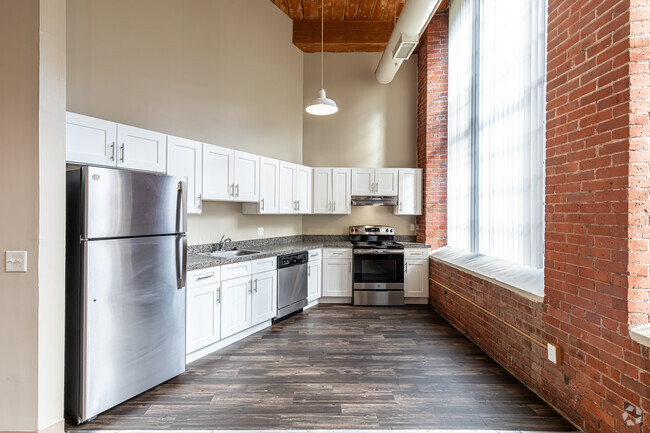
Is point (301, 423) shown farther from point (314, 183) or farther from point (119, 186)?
point (314, 183)

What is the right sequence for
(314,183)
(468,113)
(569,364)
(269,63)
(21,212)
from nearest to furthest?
(21,212)
(569,364)
(468,113)
(269,63)
(314,183)

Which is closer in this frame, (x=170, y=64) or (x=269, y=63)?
(x=170, y=64)

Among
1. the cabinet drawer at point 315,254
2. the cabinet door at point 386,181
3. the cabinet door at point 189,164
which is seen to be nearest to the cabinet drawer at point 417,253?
the cabinet door at point 386,181

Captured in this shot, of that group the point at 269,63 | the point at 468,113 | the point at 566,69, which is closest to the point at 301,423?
the point at 566,69

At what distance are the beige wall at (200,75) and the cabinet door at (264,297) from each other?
815 millimetres

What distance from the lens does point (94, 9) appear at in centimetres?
286

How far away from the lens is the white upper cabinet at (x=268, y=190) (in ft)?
13.8

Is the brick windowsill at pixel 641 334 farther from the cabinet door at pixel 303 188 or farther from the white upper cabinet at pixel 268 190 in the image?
the cabinet door at pixel 303 188

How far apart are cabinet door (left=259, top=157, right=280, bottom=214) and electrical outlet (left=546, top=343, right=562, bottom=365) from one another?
3240mm

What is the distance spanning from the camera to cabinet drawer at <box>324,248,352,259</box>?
4.96 meters

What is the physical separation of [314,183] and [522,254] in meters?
3.18

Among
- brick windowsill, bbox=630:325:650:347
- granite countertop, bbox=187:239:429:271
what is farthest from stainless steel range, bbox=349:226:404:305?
brick windowsill, bbox=630:325:650:347

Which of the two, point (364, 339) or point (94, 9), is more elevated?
point (94, 9)

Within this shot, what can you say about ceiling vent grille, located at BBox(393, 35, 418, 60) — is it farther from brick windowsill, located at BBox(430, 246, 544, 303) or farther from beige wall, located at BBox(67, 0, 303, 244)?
brick windowsill, located at BBox(430, 246, 544, 303)
